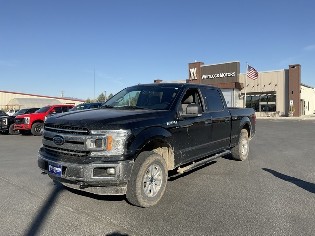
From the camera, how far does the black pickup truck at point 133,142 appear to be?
4.61m

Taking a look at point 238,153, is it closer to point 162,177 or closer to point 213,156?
point 213,156

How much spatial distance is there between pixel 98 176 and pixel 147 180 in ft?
2.78

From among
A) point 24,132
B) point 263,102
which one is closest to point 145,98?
point 24,132

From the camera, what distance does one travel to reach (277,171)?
754 cm

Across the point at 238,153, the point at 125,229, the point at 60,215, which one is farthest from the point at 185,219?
the point at 238,153

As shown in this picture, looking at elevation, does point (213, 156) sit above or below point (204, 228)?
above

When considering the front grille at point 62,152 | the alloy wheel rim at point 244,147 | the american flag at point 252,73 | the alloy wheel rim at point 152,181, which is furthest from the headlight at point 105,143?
the american flag at point 252,73

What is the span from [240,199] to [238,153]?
337 cm

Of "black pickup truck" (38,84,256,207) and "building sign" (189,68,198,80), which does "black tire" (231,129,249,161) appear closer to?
"black pickup truck" (38,84,256,207)

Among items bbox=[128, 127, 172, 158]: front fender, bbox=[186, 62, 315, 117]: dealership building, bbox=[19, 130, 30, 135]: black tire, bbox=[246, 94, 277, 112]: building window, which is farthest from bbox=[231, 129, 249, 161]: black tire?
bbox=[246, 94, 277, 112]: building window

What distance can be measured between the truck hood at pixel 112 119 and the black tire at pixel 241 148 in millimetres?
3625

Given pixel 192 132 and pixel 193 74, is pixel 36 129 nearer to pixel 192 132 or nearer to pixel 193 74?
pixel 192 132

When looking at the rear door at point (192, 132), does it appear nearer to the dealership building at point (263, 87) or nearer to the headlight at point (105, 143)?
the headlight at point (105, 143)

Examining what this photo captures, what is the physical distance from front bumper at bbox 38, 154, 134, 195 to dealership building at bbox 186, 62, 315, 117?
36.0 metres
